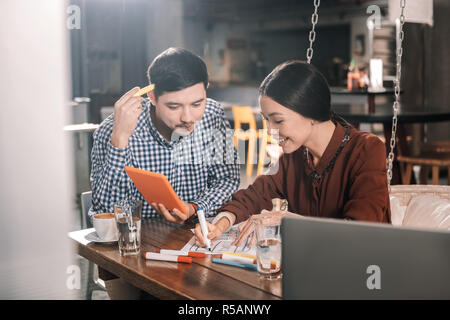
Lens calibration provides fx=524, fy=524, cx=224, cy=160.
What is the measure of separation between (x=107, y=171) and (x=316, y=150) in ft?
2.54

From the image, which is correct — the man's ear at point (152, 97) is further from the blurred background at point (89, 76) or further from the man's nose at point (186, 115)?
the blurred background at point (89, 76)

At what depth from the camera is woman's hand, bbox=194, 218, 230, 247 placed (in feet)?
4.98

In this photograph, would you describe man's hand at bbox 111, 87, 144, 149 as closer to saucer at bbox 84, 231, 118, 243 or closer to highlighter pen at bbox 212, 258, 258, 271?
saucer at bbox 84, 231, 118, 243

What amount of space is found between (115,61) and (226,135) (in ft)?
12.4

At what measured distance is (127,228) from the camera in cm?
149

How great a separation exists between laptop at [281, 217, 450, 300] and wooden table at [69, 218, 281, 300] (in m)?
0.18

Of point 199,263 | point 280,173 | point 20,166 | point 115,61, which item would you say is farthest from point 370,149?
point 115,61

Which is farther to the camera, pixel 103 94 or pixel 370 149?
pixel 103 94

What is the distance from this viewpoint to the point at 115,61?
5.71 meters

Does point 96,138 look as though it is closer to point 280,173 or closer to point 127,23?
point 280,173

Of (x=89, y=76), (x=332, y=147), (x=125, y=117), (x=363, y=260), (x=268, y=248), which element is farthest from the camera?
(x=89, y=76)

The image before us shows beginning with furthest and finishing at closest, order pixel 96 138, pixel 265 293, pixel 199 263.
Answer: pixel 96 138 < pixel 199 263 < pixel 265 293

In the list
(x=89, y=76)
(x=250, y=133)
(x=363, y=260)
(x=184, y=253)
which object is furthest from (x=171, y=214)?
(x=250, y=133)

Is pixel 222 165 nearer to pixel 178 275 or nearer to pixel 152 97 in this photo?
pixel 152 97
